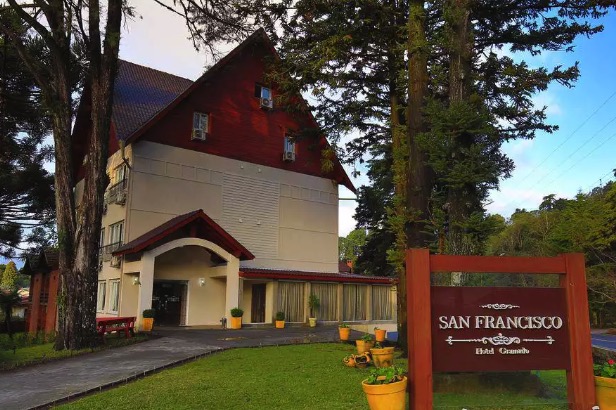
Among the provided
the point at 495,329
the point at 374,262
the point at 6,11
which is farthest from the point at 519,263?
the point at 374,262

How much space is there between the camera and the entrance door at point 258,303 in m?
24.0

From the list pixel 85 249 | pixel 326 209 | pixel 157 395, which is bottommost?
pixel 157 395

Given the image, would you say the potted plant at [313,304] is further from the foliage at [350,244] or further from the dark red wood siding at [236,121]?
the foliage at [350,244]

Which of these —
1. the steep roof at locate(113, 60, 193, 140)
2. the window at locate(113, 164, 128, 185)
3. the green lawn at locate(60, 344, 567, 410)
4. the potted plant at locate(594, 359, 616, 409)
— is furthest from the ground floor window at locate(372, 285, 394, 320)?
the potted plant at locate(594, 359, 616, 409)

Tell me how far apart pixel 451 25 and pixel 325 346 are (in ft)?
28.6

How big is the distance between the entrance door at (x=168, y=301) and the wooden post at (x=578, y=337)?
1929cm

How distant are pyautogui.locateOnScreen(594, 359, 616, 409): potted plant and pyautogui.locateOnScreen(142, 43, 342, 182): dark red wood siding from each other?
17732mm

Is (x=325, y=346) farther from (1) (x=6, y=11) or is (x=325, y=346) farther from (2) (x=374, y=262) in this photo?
(2) (x=374, y=262)

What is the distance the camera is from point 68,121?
15.6 m

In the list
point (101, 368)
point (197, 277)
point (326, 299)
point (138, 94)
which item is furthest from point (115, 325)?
point (138, 94)

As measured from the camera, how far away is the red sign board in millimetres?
6125

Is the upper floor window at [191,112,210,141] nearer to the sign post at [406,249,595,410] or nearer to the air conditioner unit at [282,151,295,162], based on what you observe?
the air conditioner unit at [282,151,295,162]

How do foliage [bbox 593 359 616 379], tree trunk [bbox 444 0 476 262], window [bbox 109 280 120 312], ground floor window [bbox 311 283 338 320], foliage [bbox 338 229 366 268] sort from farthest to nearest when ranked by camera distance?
foliage [bbox 338 229 366 268] < ground floor window [bbox 311 283 338 320] < window [bbox 109 280 120 312] < tree trunk [bbox 444 0 476 262] < foliage [bbox 593 359 616 379]

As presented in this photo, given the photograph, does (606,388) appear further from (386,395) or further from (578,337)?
(386,395)
